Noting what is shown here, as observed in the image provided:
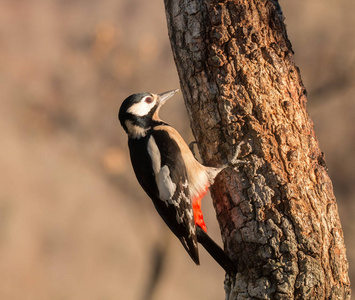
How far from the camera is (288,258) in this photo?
2.34 m

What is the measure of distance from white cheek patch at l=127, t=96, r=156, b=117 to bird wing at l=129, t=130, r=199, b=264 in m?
0.30

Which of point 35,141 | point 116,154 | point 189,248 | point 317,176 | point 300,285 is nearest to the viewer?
point 300,285

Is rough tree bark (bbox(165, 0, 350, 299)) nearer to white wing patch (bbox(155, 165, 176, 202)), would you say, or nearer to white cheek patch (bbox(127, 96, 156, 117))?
white wing patch (bbox(155, 165, 176, 202))

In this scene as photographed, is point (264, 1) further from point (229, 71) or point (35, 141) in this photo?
point (35, 141)

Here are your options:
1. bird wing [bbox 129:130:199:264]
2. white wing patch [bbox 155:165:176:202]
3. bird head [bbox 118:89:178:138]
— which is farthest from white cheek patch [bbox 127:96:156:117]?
white wing patch [bbox 155:165:176:202]

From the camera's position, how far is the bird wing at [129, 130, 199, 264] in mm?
2775

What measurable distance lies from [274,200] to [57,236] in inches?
224

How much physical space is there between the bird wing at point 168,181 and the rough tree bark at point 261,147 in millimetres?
260

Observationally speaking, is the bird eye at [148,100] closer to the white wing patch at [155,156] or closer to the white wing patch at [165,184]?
Result: the white wing patch at [155,156]

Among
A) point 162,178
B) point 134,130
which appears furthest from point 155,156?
point 134,130

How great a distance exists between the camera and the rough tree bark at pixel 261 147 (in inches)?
92.8

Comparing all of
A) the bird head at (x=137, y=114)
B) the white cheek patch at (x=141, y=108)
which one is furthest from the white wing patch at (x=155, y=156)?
the white cheek patch at (x=141, y=108)

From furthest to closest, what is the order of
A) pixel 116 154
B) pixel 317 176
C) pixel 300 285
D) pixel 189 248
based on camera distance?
pixel 116 154
pixel 189 248
pixel 317 176
pixel 300 285

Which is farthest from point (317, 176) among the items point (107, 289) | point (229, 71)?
point (107, 289)
